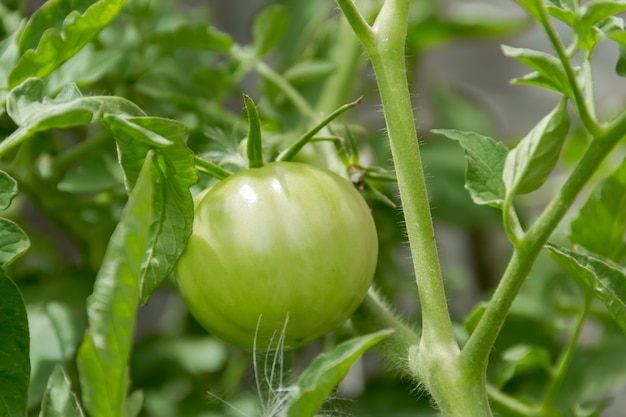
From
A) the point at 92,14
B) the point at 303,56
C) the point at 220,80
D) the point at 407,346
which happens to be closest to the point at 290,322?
the point at 407,346

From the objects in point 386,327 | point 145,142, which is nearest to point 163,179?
point 145,142

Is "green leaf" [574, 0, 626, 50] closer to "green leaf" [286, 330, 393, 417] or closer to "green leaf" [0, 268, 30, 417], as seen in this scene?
"green leaf" [286, 330, 393, 417]

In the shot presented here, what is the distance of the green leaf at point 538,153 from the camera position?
37 centimetres

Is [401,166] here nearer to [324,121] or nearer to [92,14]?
[324,121]

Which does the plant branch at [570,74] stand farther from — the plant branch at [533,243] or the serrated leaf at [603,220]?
the serrated leaf at [603,220]

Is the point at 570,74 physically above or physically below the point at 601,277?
above

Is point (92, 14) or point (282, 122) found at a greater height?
point (92, 14)

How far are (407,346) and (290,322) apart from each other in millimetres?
62

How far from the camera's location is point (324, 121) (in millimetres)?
402

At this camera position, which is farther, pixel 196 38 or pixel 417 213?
pixel 196 38

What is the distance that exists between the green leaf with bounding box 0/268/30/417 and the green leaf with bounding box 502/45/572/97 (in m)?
0.24

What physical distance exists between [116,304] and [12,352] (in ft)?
0.38

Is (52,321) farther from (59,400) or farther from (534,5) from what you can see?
(534,5)

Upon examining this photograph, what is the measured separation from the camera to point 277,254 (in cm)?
38
